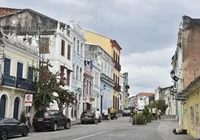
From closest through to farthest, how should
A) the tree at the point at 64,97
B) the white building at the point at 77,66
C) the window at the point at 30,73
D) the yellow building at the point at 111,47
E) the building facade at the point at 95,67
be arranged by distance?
the tree at the point at 64,97 < the window at the point at 30,73 < the white building at the point at 77,66 < the building facade at the point at 95,67 < the yellow building at the point at 111,47

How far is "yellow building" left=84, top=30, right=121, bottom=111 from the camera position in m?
59.6

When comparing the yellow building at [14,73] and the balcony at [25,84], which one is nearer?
the yellow building at [14,73]

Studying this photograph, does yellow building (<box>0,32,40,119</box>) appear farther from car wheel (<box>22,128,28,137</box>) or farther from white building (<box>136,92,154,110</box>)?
white building (<box>136,92,154,110</box>)

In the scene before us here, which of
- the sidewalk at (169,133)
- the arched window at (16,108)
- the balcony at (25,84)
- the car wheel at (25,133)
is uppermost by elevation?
the balcony at (25,84)

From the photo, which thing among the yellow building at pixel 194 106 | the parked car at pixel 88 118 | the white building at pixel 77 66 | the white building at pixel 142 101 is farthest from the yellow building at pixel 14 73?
the yellow building at pixel 194 106

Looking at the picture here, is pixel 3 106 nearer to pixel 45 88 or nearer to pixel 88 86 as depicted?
pixel 45 88

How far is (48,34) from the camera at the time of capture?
116 ft

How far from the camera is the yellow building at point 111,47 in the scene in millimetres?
59588

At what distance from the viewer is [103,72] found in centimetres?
5538

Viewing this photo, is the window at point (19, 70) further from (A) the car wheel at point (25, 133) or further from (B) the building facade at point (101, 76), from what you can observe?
(B) the building facade at point (101, 76)

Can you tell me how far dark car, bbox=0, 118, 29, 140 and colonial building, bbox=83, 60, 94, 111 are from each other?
79.2ft

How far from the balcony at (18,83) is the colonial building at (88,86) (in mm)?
15915

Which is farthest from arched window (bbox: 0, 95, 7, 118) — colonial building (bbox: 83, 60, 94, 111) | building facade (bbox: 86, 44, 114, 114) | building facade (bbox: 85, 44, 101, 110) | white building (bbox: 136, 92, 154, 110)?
building facade (bbox: 86, 44, 114, 114)

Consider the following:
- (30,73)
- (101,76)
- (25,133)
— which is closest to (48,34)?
(30,73)
